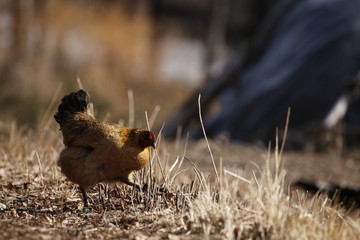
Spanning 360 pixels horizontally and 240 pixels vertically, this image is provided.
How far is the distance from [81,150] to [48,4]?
537 inches

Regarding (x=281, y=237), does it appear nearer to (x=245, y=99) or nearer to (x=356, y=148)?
(x=356, y=148)

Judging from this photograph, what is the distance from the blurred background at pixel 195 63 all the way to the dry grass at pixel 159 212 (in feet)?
3.48

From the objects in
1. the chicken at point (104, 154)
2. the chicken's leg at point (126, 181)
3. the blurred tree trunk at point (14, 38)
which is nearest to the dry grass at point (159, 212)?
the chicken's leg at point (126, 181)

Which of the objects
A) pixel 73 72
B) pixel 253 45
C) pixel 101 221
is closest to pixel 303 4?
pixel 253 45

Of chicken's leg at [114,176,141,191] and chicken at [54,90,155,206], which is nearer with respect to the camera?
chicken at [54,90,155,206]

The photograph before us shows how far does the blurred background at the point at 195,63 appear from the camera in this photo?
10.2m

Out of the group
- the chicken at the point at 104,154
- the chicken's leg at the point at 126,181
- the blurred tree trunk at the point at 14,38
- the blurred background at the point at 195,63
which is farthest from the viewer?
the blurred tree trunk at the point at 14,38

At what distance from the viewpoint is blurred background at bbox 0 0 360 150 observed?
10.2 m

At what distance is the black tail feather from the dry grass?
438 millimetres

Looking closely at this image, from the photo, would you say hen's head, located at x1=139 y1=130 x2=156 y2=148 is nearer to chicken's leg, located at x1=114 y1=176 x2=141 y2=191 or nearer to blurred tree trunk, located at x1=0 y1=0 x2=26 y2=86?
chicken's leg, located at x1=114 y1=176 x2=141 y2=191

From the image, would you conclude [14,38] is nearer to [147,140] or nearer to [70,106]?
[70,106]

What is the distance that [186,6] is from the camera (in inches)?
1029

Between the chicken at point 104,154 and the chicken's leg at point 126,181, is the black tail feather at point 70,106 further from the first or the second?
the chicken's leg at point 126,181

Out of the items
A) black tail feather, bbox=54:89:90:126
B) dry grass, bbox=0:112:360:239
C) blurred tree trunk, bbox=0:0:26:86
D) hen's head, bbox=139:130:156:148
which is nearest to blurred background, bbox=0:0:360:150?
blurred tree trunk, bbox=0:0:26:86
